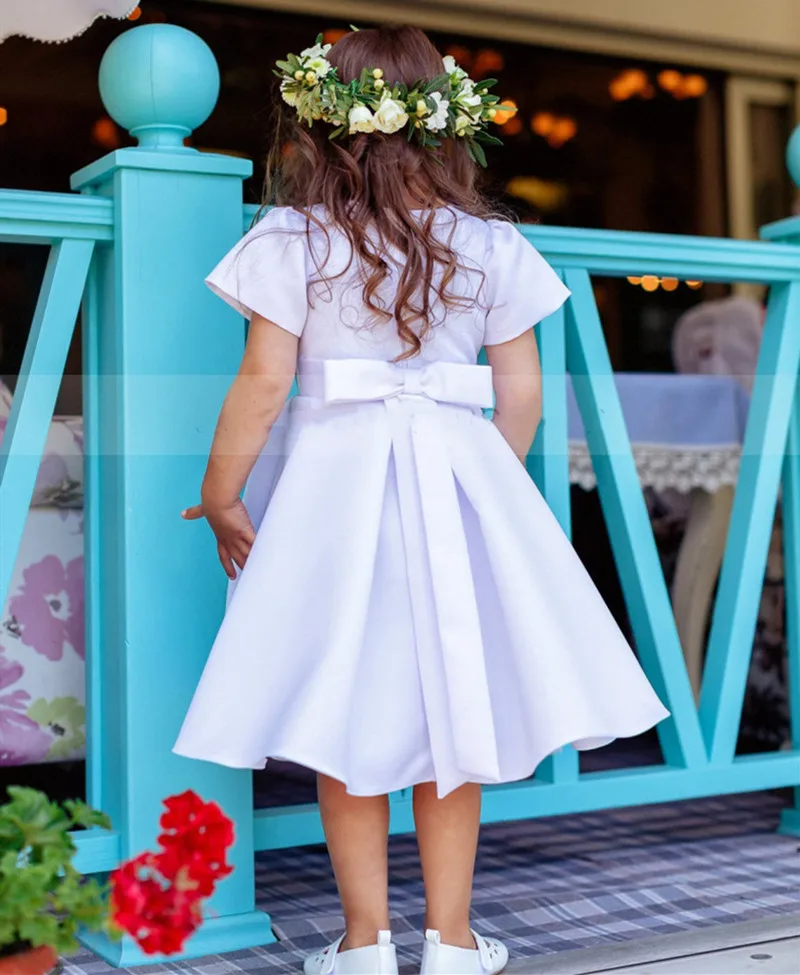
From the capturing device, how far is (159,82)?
5.95 ft

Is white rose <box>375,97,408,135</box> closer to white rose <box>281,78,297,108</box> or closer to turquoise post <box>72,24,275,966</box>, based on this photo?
white rose <box>281,78,297,108</box>

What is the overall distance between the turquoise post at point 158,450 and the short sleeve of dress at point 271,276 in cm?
23

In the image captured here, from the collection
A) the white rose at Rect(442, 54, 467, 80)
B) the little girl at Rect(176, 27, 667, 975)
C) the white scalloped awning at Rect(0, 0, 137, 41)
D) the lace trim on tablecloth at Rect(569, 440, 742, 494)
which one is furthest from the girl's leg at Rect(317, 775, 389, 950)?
the lace trim on tablecloth at Rect(569, 440, 742, 494)

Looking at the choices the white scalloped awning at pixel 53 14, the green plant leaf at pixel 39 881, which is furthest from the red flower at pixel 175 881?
the white scalloped awning at pixel 53 14

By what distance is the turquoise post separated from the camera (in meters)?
1.78

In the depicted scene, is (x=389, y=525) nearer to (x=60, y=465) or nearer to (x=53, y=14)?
(x=60, y=465)

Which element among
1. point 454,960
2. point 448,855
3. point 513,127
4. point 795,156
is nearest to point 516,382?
point 448,855

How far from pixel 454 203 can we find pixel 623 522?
65 centimetres

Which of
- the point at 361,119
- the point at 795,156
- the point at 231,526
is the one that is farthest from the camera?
the point at 795,156

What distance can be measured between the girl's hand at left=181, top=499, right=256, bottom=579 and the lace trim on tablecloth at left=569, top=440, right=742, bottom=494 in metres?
1.26

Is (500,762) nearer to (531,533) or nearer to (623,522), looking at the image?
(531,533)

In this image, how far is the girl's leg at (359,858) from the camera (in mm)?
1621

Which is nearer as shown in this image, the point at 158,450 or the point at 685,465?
the point at 158,450

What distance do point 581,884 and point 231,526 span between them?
88 cm
